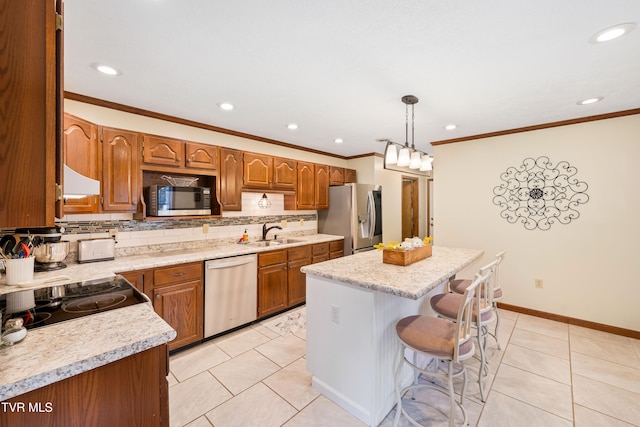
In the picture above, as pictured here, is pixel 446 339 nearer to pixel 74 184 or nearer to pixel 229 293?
pixel 229 293

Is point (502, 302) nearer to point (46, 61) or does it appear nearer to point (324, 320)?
point (324, 320)

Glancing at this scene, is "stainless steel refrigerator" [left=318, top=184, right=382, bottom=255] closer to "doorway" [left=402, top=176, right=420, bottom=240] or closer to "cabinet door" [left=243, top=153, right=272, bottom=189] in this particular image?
"cabinet door" [left=243, top=153, right=272, bottom=189]

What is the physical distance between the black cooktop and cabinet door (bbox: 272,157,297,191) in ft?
7.65

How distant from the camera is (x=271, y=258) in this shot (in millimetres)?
3342

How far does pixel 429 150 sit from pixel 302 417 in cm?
438

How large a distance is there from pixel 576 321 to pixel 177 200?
184 inches

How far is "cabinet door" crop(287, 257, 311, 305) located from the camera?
3596 millimetres

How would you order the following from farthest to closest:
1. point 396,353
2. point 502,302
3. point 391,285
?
point 502,302
point 396,353
point 391,285

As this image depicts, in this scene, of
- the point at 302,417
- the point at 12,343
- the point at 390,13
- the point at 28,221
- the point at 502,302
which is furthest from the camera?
the point at 502,302

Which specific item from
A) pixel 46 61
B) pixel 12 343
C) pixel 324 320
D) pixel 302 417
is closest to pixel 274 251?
pixel 324 320

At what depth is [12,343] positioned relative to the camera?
3.27 feet

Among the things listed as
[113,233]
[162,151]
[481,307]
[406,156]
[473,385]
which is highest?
[162,151]

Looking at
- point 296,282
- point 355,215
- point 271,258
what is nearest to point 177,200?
point 271,258

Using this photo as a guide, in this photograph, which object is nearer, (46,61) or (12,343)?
(46,61)
